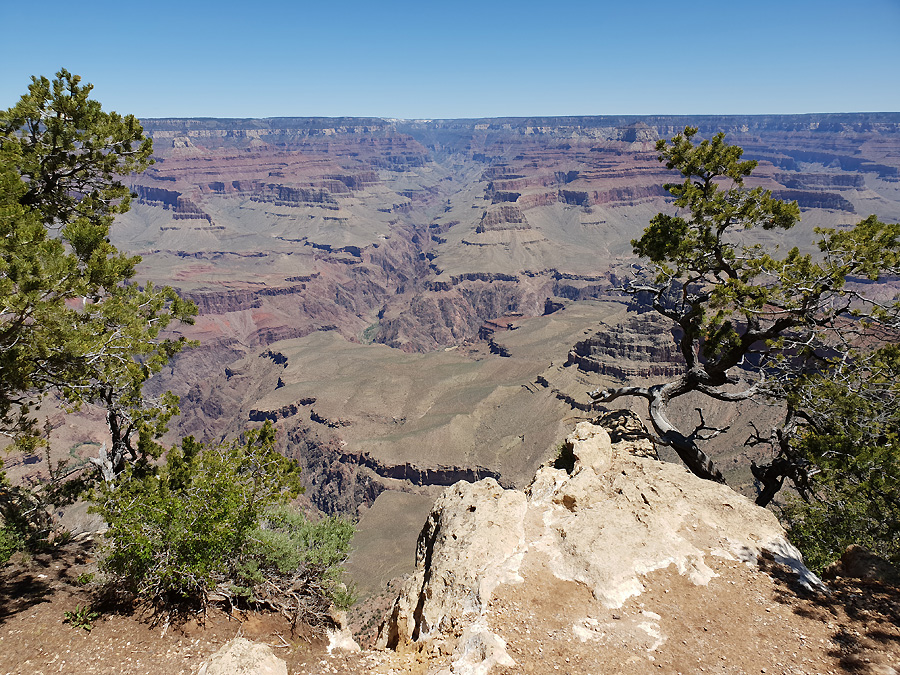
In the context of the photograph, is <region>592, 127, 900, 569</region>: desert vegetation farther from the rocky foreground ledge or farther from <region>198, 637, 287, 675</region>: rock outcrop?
<region>198, 637, 287, 675</region>: rock outcrop

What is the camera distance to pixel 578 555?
12.8m

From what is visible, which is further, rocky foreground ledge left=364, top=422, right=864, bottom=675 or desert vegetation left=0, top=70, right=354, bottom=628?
desert vegetation left=0, top=70, right=354, bottom=628

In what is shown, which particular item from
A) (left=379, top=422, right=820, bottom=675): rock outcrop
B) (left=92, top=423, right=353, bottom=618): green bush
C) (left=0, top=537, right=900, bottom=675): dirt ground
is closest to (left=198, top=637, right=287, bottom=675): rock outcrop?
(left=0, top=537, right=900, bottom=675): dirt ground

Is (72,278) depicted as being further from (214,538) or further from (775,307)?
(775,307)

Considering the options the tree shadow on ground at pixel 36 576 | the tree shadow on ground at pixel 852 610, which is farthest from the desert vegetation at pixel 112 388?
the tree shadow on ground at pixel 852 610

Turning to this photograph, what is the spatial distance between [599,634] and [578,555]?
7.59 feet

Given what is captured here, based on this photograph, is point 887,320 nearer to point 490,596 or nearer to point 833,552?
point 833,552

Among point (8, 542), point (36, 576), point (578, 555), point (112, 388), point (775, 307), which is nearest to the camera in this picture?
point (578, 555)

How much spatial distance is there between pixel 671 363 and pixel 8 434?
337 ft

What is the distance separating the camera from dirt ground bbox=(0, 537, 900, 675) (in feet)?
31.9

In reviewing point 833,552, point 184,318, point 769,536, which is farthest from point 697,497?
point 184,318

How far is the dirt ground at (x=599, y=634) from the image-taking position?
972 cm

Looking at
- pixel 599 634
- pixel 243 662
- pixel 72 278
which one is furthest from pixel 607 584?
pixel 72 278

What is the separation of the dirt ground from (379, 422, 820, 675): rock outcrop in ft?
0.26
